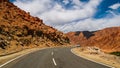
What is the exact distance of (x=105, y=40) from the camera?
14275cm

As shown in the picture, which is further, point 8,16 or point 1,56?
point 8,16

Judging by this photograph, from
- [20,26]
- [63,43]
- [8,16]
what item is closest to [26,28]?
[20,26]

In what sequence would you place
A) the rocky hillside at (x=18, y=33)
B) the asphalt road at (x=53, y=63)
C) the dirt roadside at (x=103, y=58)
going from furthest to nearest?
1. the rocky hillside at (x=18, y=33)
2. the dirt roadside at (x=103, y=58)
3. the asphalt road at (x=53, y=63)

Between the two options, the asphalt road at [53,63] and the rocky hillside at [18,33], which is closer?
the asphalt road at [53,63]

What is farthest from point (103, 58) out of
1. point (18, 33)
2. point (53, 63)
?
point (18, 33)

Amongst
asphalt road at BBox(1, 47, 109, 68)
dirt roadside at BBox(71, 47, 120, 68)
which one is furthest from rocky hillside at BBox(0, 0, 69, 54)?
asphalt road at BBox(1, 47, 109, 68)

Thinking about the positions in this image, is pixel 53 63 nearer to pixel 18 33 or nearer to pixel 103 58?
pixel 103 58

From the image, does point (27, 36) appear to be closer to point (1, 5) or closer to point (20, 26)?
point (20, 26)

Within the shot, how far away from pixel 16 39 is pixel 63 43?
34417mm

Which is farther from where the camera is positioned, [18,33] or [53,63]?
[18,33]

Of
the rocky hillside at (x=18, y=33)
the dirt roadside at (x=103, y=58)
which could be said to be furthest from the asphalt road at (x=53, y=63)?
the rocky hillside at (x=18, y=33)

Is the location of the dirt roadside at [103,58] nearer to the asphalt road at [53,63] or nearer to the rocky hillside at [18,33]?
the asphalt road at [53,63]

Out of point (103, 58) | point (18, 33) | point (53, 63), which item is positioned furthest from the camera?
point (18, 33)

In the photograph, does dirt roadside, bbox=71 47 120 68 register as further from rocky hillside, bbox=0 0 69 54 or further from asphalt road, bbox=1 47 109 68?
rocky hillside, bbox=0 0 69 54
